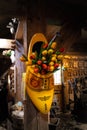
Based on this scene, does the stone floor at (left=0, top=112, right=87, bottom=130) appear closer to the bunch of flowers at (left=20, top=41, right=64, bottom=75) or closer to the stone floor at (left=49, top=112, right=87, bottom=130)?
the stone floor at (left=49, top=112, right=87, bottom=130)

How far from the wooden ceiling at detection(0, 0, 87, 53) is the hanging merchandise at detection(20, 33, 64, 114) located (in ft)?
1.32

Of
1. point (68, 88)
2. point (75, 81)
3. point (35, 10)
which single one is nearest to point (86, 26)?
point (35, 10)

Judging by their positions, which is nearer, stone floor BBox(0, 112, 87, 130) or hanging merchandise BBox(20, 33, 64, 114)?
hanging merchandise BBox(20, 33, 64, 114)

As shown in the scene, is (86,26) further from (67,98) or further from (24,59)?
(67,98)

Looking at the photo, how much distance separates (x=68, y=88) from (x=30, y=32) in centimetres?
600

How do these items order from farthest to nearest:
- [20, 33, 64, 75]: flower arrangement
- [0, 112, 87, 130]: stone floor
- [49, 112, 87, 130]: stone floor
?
[49, 112, 87, 130]: stone floor, [0, 112, 87, 130]: stone floor, [20, 33, 64, 75]: flower arrangement

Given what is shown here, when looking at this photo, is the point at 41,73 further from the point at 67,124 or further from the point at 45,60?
the point at 67,124

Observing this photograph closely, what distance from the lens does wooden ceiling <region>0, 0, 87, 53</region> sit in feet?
8.43

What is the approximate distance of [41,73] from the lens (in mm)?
2381

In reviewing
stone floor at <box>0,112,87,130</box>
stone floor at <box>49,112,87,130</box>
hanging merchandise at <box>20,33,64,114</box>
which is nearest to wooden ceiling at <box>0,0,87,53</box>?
hanging merchandise at <box>20,33,64,114</box>

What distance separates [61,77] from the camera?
322 inches

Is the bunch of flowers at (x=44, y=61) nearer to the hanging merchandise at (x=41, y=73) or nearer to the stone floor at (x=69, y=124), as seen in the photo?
the hanging merchandise at (x=41, y=73)

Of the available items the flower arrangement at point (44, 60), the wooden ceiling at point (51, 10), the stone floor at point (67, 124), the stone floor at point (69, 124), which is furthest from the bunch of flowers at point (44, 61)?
the stone floor at point (69, 124)

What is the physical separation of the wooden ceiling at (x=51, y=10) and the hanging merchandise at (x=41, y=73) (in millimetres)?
401
